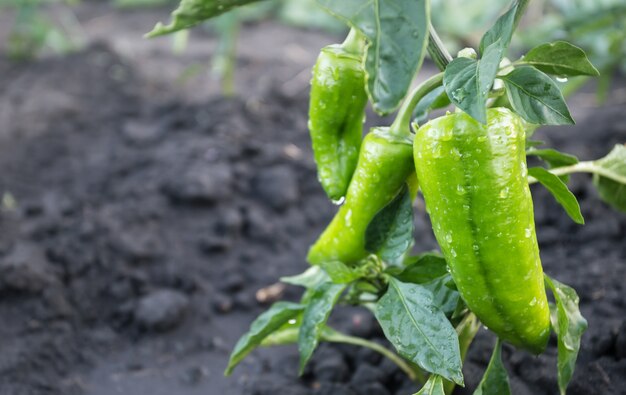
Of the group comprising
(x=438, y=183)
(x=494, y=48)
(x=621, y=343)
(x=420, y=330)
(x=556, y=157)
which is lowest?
(x=621, y=343)

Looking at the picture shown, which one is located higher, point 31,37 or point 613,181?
point 31,37

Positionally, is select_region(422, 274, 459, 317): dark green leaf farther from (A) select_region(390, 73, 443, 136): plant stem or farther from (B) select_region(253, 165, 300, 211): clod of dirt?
(B) select_region(253, 165, 300, 211): clod of dirt

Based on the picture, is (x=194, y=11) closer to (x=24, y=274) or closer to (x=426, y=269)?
(x=426, y=269)

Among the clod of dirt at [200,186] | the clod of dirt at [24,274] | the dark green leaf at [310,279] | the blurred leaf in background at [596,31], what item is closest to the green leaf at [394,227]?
the dark green leaf at [310,279]

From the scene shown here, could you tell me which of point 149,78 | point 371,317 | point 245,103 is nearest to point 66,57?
point 149,78

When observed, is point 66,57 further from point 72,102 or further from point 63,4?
point 63,4

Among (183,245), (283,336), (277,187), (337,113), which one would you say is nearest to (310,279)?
(283,336)

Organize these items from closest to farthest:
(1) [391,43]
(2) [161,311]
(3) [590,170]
→ 1. (1) [391,43]
2. (3) [590,170]
3. (2) [161,311]

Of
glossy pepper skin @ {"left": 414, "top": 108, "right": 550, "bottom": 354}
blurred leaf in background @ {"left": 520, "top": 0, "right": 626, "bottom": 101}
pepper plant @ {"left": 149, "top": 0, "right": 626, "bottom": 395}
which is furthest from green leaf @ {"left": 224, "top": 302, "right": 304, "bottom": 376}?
blurred leaf in background @ {"left": 520, "top": 0, "right": 626, "bottom": 101}
